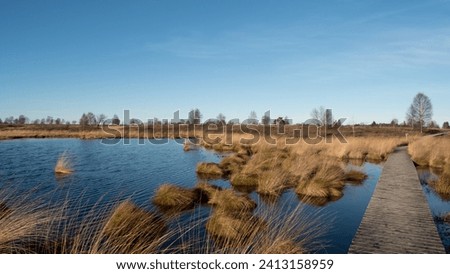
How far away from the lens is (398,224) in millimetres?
6906

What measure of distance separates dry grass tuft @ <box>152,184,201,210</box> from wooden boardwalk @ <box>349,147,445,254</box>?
181 inches

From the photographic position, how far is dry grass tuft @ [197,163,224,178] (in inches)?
590

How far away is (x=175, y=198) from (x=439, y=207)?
7.50m

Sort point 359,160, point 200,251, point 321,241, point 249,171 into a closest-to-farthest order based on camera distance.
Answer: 1. point 200,251
2. point 321,241
3. point 249,171
4. point 359,160

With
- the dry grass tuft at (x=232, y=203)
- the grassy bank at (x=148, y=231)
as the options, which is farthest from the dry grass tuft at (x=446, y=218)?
the dry grass tuft at (x=232, y=203)

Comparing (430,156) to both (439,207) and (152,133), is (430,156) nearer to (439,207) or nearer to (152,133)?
(439,207)

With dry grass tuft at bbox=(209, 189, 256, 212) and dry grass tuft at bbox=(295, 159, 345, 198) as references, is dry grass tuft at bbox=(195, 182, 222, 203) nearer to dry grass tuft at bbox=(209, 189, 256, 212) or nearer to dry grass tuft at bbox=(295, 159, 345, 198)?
dry grass tuft at bbox=(209, 189, 256, 212)

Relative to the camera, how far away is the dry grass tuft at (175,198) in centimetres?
963

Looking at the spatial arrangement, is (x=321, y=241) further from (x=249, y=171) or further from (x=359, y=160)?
(x=359, y=160)

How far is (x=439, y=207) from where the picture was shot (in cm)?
1019

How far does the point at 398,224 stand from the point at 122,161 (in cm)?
1524

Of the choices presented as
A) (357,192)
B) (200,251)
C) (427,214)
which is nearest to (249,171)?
(357,192)

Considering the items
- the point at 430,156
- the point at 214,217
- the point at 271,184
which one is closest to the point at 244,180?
the point at 271,184

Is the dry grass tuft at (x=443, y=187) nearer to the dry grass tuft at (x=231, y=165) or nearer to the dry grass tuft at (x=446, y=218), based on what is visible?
the dry grass tuft at (x=446, y=218)
